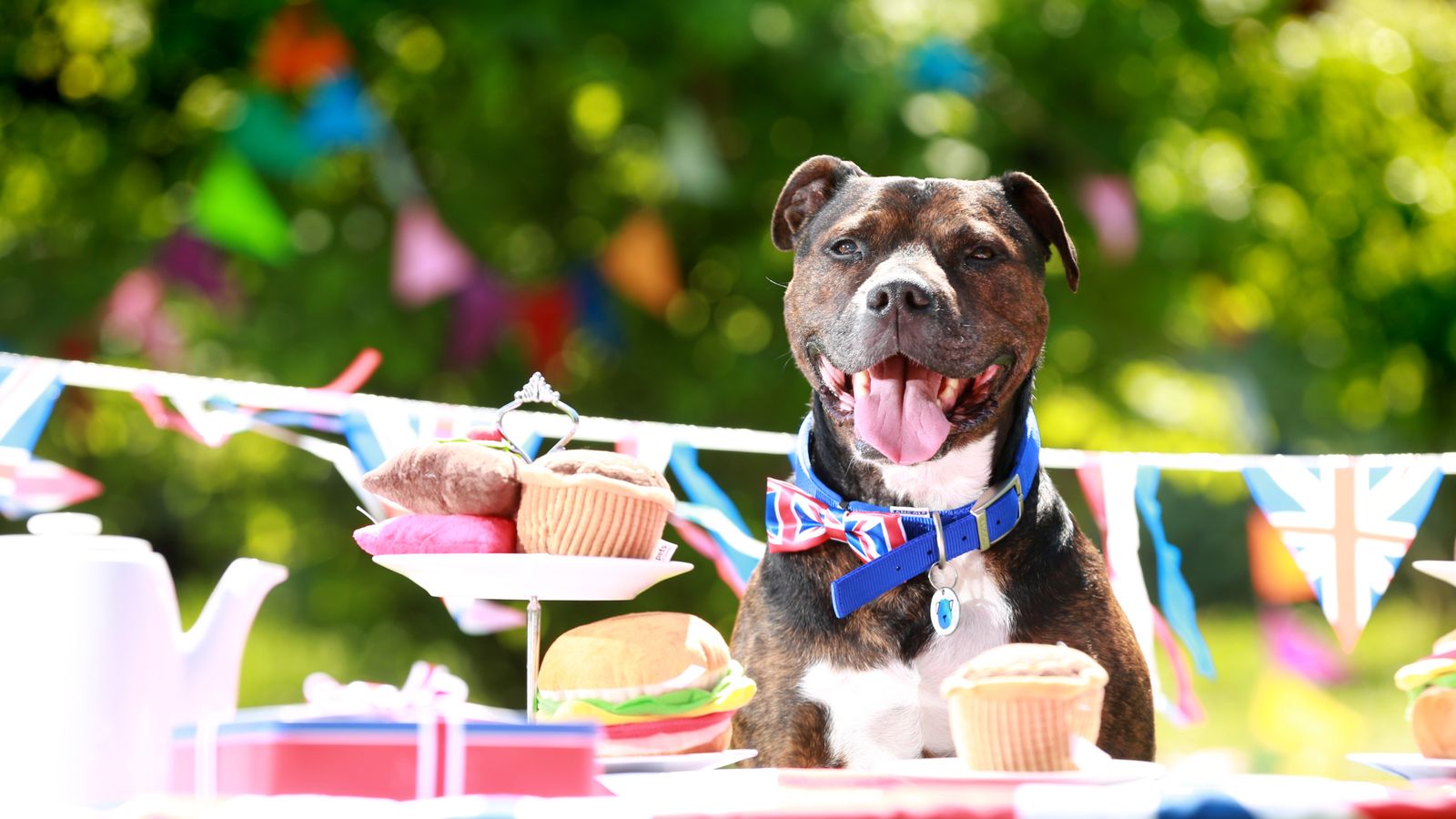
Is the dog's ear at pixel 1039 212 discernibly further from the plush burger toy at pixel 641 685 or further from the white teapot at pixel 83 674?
the white teapot at pixel 83 674

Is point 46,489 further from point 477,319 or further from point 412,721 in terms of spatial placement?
point 477,319

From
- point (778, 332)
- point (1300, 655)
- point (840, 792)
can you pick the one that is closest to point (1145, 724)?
point (840, 792)

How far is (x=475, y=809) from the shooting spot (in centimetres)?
134

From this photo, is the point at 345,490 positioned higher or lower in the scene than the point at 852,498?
higher

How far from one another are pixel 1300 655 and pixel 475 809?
13121mm

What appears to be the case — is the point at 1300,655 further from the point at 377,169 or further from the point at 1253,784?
the point at 1253,784

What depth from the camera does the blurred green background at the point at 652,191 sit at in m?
7.52

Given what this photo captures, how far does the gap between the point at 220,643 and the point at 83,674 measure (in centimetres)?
25

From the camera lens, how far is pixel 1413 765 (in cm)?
190

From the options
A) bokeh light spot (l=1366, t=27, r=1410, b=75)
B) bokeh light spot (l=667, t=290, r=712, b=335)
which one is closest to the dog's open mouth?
bokeh light spot (l=667, t=290, r=712, b=335)

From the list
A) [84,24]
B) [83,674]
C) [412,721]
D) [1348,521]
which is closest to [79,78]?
[84,24]

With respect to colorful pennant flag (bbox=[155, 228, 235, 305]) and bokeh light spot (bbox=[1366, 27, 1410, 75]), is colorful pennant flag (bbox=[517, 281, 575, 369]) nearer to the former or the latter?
colorful pennant flag (bbox=[155, 228, 235, 305])

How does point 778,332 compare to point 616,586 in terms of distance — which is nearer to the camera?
point 616,586

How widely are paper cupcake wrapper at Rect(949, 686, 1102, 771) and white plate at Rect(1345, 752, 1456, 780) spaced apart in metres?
0.51
